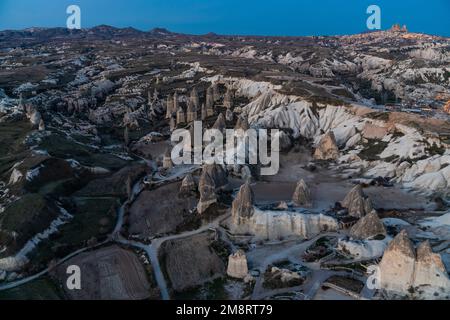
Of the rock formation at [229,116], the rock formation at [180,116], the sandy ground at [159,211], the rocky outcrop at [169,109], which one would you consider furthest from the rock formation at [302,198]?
the rocky outcrop at [169,109]

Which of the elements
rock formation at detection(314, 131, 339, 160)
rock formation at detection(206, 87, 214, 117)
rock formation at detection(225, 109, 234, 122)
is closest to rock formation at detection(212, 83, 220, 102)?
rock formation at detection(206, 87, 214, 117)

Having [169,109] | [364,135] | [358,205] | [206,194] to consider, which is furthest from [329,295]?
[169,109]

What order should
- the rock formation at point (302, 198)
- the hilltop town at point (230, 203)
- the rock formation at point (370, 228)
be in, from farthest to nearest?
the rock formation at point (302, 198) → the rock formation at point (370, 228) → the hilltop town at point (230, 203)

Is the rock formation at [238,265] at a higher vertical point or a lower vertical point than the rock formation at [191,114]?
lower

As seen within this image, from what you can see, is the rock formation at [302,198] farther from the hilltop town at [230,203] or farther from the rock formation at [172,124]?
the rock formation at [172,124]

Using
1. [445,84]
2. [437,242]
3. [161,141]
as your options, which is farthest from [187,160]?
[445,84]

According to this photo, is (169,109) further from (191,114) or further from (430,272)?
(430,272)
